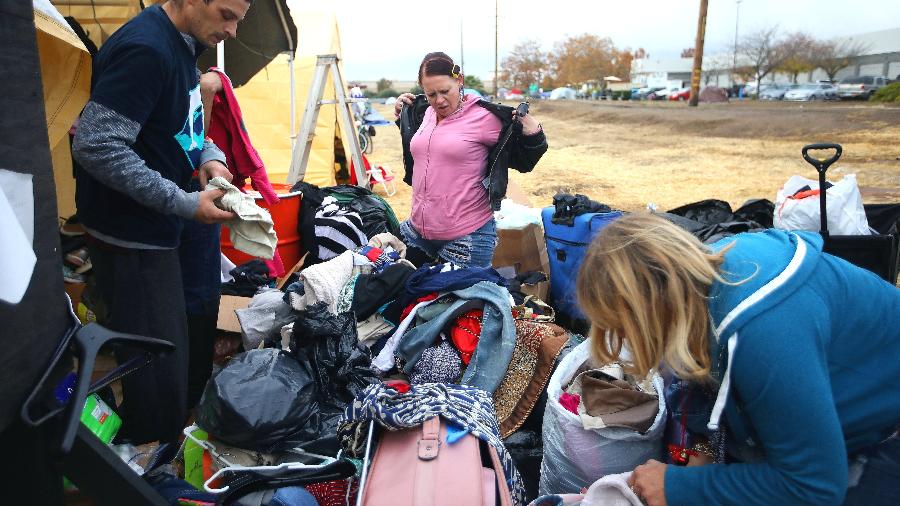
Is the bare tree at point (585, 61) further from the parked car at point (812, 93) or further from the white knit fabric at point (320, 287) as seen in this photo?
the white knit fabric at point (320, 287)

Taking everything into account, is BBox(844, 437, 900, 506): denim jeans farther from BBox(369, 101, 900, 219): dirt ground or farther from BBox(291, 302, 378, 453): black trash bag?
BBox(369, 101, 900, 219): dirt ground

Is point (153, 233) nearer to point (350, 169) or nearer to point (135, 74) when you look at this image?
point (135, 74)

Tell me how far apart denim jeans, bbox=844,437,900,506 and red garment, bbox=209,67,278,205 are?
9.11ft

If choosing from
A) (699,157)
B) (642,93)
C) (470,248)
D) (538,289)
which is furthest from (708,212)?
(642,93)

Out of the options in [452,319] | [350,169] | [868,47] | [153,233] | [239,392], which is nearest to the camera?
[153,233]

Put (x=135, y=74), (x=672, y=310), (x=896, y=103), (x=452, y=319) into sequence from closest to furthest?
(x=672, y=310) → (x=135, y=74) → (x=452, y=319) → (x=896, y=103)

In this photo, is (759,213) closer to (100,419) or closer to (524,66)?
(100,419)

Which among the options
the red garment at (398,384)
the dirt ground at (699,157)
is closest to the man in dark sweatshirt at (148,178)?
the red garment at (398,384)

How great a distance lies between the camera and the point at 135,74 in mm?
1910

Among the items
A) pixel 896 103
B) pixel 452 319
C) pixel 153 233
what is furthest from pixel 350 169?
pixel 896 103

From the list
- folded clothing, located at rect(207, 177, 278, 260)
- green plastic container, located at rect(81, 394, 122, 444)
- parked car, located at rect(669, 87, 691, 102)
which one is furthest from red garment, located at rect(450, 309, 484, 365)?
parked car, located at rect(669, 87, 691, 102)

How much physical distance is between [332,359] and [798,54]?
62.2m

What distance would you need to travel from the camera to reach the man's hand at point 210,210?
2.07 meters

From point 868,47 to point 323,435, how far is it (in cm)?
7217
